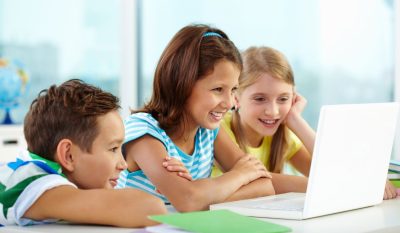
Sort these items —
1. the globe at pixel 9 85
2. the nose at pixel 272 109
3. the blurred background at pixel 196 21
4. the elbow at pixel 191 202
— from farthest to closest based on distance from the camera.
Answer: the globe at pixel 9 85
the blurred background at pixel 196 21
the nose at pixel 272 109
the elbow at pixel 191 202

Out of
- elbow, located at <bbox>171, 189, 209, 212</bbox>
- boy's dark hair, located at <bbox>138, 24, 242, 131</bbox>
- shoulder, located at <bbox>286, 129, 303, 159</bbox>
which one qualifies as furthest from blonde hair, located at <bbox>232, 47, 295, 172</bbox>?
elbow, located at <bbox>171, 189, 209, 212</bbox>

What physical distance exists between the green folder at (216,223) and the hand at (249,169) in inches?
17.5

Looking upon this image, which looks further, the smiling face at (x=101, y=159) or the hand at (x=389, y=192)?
the hand at (x=389, y=192)

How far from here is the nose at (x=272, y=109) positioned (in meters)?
2.23

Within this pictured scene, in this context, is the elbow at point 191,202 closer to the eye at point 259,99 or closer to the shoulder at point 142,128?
the shoulder at point 142,128

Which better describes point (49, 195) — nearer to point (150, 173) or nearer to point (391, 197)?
point (150, 173)

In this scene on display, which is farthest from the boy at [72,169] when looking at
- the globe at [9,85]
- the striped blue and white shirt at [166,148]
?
the globe at [9,85]

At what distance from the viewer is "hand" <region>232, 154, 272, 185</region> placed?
5.58 feet

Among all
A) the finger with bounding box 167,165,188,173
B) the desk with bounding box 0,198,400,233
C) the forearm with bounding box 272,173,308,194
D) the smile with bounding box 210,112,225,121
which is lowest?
the forearm with bounding box 272,173,308,194

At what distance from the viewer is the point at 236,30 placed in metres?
3.81

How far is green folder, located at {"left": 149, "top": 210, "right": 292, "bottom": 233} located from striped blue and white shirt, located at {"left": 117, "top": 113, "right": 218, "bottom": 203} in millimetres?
558

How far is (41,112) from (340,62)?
2248mm

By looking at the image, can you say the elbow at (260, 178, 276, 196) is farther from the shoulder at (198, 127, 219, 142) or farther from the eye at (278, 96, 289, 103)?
the eye at (278, 96, 289, 103)

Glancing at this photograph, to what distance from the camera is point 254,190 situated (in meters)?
1.67
